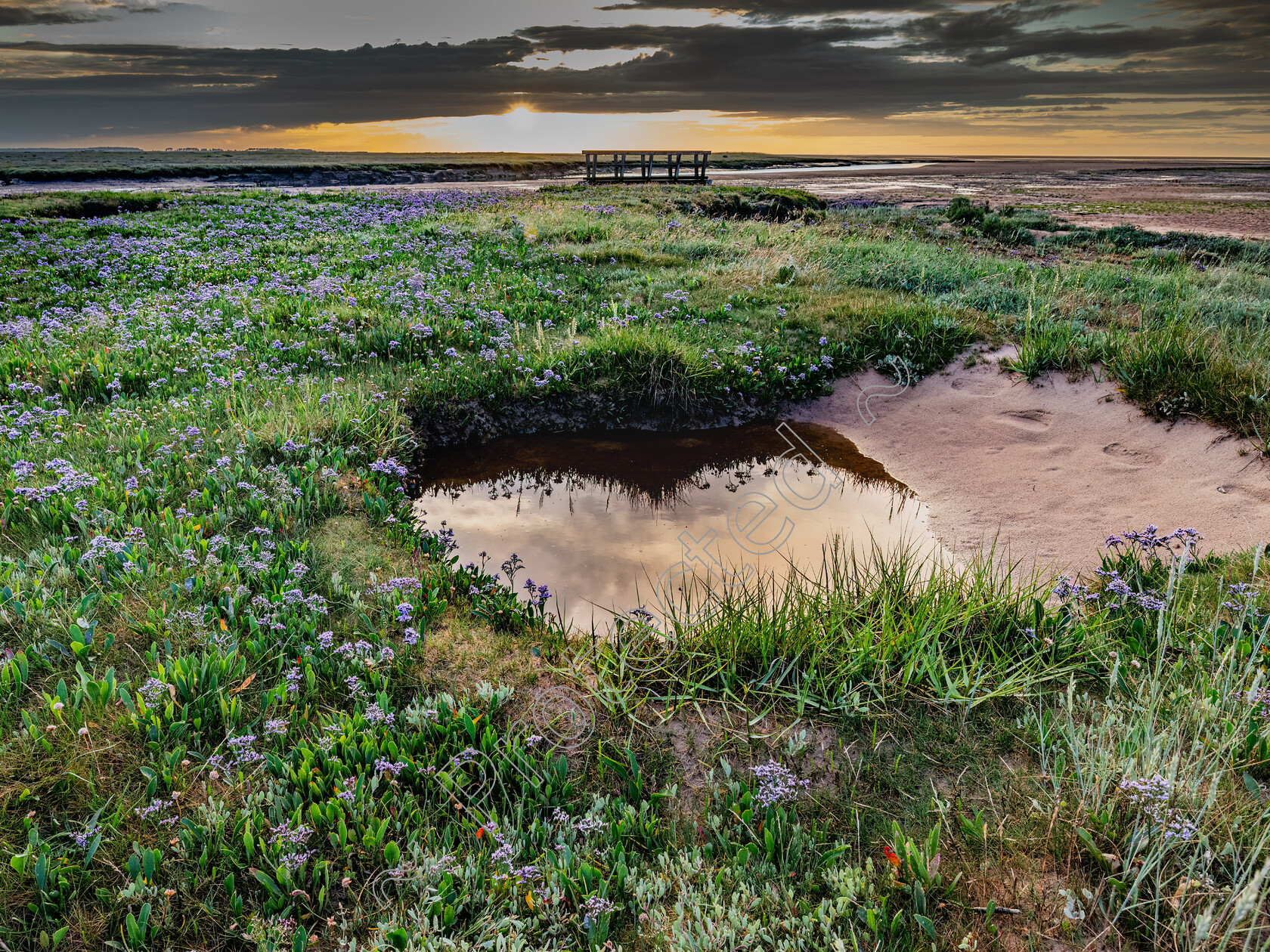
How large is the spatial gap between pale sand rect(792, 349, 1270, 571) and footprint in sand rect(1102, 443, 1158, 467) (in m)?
0.01

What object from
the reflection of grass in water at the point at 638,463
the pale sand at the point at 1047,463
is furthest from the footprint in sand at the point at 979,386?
the reflection of grass in water at the point at 638,463

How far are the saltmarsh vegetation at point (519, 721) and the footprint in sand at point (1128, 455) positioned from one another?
2.13 feet

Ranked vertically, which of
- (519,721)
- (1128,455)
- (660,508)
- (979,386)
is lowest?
(519,721)

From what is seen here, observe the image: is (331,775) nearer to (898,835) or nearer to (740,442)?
(898,835)

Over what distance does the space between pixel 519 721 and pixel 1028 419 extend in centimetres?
701

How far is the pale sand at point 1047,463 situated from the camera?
224 inches

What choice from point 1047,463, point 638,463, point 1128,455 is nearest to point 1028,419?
point 1047,463

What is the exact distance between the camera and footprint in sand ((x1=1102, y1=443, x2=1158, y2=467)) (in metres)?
6.56

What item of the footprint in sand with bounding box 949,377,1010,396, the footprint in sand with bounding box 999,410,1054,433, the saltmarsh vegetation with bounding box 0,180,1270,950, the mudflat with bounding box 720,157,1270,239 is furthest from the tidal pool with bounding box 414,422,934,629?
the mudflat with bounding box 720,157,1270,239

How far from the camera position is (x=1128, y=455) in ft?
22.1

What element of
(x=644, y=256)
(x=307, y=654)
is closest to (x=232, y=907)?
(x=307, y=654)

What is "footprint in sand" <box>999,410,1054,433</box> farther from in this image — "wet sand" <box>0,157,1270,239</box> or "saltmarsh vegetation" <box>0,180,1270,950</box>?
"wet sand" <box>0,157,1270,239</box>

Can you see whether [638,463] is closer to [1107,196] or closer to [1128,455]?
[1128,455]

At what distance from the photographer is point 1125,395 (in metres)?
7.45
